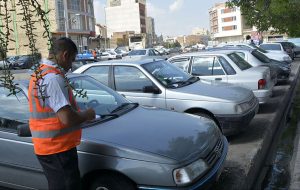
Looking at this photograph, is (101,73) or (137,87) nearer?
(137,87)

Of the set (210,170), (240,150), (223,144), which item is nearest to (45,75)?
(210,170)

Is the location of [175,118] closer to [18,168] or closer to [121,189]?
[121,189]

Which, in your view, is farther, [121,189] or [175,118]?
[175,118]

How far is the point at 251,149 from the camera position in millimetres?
6020

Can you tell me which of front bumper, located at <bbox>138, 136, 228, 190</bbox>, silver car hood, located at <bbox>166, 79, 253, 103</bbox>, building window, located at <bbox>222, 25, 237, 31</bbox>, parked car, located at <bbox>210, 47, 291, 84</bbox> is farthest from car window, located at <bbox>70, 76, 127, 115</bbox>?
building window, located at <bbox>222, 25, 237, 31</bbox>

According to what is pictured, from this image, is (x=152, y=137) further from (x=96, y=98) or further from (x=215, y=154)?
(x=96, y=98)

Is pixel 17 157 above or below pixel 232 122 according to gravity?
above

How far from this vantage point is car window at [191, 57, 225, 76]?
9.26 metres

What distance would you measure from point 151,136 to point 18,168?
141cm

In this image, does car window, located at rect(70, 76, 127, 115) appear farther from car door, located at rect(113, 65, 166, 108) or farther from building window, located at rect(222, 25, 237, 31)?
building window, located at rect(222, 25, 237, 31)

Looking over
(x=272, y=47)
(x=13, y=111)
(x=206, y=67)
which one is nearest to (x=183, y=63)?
(x=206, y=67)

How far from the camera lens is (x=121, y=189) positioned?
359 centimetres

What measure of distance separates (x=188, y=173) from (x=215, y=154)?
0.73 meters

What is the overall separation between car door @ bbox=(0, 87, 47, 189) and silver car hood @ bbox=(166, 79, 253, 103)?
2939mm
